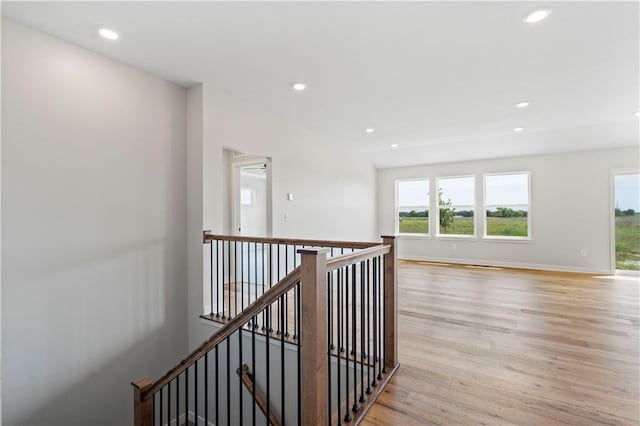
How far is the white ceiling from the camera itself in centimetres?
219

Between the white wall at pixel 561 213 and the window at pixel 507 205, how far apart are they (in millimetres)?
147

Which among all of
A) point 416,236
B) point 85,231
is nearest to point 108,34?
point 85,231

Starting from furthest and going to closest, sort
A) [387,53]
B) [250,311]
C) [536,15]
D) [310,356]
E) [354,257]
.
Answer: [387,53], [536,15], [354,257], [250,311], [310,356]

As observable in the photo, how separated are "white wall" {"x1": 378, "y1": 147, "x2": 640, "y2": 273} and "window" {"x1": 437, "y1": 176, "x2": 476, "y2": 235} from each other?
0.20 metres

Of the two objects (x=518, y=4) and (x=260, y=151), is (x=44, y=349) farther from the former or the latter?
(x=518, y=4)

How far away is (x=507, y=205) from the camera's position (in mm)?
6570

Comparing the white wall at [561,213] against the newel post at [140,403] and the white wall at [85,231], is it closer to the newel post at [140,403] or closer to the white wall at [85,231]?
the white wall at [85,231]

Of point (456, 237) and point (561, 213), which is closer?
point (561, 213)

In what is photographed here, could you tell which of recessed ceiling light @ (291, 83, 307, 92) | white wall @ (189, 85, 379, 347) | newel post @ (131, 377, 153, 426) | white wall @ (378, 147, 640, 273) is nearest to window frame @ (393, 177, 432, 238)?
white wall @ (378, 147, 640, 273)

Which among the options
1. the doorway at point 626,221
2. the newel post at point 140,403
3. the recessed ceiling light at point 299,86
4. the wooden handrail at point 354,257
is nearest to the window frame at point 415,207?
the doorway at point 626,221

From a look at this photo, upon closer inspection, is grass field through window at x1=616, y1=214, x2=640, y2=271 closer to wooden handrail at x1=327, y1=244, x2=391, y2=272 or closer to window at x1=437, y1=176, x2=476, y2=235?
window at x1=437, y1=176, x2=476, y2=235

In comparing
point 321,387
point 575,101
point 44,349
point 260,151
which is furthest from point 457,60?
point 44,349

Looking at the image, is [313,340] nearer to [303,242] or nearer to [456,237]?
[303,242]

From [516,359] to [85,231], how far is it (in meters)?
3.92
